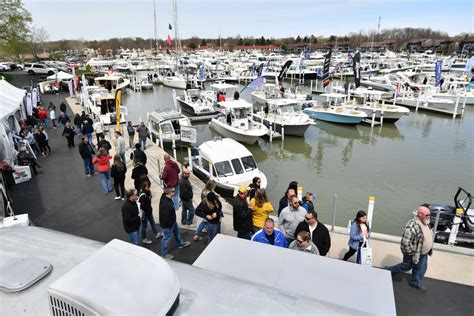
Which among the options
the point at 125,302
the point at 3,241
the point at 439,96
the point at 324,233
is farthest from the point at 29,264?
the point at 439,96

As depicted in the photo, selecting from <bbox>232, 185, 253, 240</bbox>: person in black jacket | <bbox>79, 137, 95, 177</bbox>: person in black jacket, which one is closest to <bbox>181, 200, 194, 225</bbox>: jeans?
<bbox>232, 185, 253, 240</bbox>: person in black jacket

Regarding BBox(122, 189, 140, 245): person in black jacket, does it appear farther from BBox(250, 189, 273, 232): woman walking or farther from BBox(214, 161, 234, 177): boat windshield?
BBox(214, 161, 234, 177): boat windshield

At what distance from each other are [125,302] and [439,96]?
3908 centimetres

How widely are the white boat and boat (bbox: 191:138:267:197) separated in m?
6.89

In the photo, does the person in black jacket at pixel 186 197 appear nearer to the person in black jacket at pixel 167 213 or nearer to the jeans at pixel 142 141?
the person in black jacket at pixel 167 213

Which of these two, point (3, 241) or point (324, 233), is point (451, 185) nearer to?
point (324, 233)

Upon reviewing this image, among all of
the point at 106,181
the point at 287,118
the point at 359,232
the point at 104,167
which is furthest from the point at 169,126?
the point at 359,232

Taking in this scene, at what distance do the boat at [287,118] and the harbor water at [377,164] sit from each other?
860 millimetres

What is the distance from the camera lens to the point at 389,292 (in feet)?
11.7

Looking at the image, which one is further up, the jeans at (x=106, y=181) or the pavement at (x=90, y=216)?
the jeans at (x=106, y=181)

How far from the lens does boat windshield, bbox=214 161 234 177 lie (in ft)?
41.7

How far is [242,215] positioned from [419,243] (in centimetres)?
337

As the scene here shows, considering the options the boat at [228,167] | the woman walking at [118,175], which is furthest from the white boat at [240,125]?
the woman walking at [118,175]

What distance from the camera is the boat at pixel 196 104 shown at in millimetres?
28242
